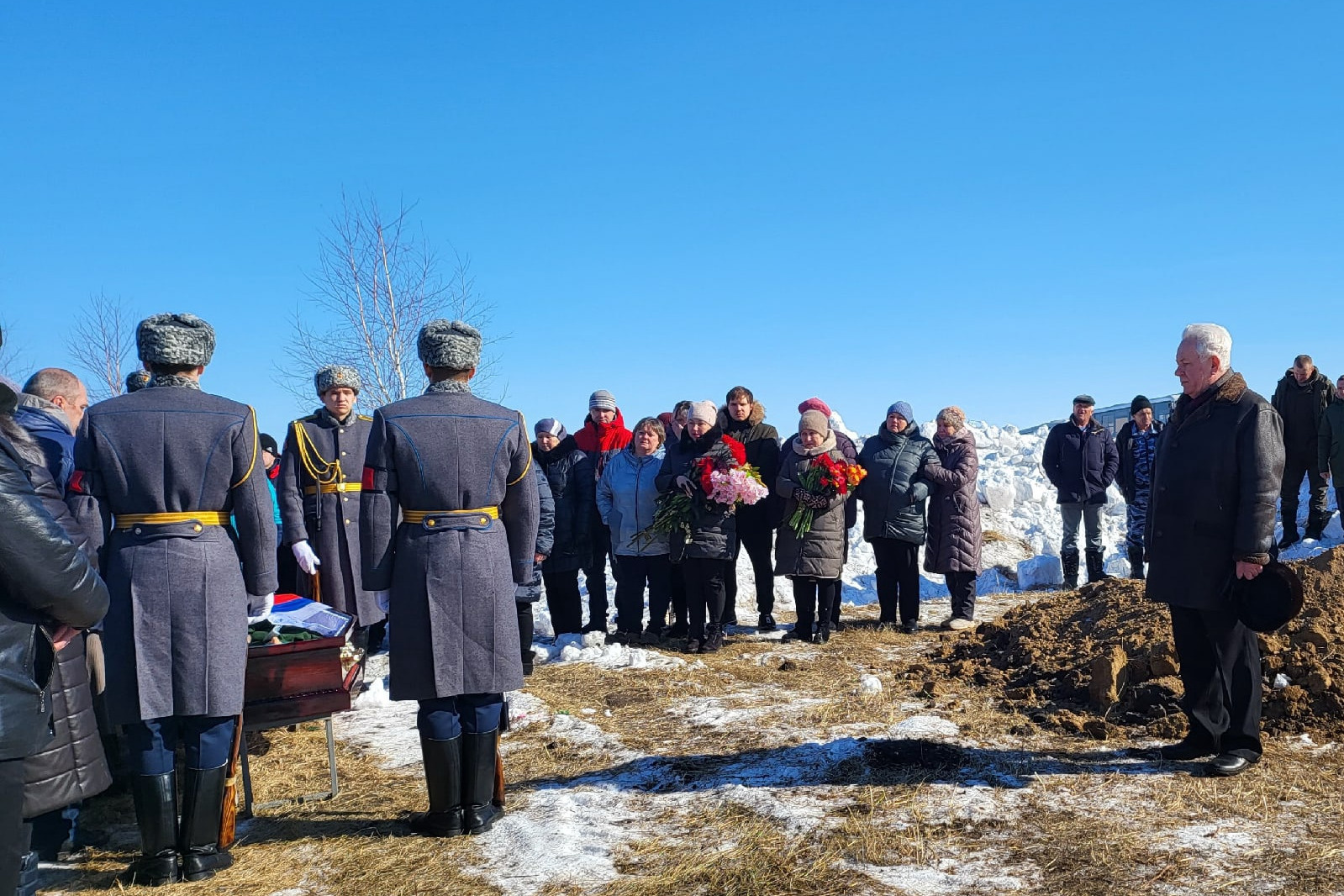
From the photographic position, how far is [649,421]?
8922mm

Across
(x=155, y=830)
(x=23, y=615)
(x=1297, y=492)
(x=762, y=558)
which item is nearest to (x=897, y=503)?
(x=762, y=558)

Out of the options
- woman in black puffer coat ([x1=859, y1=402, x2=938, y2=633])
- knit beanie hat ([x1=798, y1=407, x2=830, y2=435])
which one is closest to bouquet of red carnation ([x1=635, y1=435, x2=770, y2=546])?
knit beanie hat ([x1=798, y1=407, x2=830, y2=435])

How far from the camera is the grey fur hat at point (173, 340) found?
4.00m

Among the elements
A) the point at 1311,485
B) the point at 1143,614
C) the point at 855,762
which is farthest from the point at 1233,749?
the point at 1311,485

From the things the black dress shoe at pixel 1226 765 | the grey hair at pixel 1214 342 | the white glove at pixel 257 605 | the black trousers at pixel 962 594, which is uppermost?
the grey hair at pixel 1214 342

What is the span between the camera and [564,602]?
30.0 feet

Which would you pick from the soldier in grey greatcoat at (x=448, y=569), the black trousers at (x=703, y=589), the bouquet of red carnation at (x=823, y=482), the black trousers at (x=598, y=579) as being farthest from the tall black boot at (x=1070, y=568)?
the soldier in grey greatcoat at (x=448, y=569)

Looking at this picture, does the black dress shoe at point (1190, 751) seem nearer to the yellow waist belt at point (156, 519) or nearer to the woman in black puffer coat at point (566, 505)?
the yellow waist belt at point (156, 519)

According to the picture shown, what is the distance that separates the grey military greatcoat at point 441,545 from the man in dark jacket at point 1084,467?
8555mm

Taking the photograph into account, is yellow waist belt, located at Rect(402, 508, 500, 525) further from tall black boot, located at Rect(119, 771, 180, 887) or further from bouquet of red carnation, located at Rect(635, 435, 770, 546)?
bouquet of red carnation, located at Rect(635, 435, 770, 546)

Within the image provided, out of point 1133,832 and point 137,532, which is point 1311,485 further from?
point 137,532

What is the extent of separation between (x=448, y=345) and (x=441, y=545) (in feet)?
2.90

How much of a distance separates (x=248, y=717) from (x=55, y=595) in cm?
217

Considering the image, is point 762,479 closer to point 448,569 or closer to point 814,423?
point 814,423
